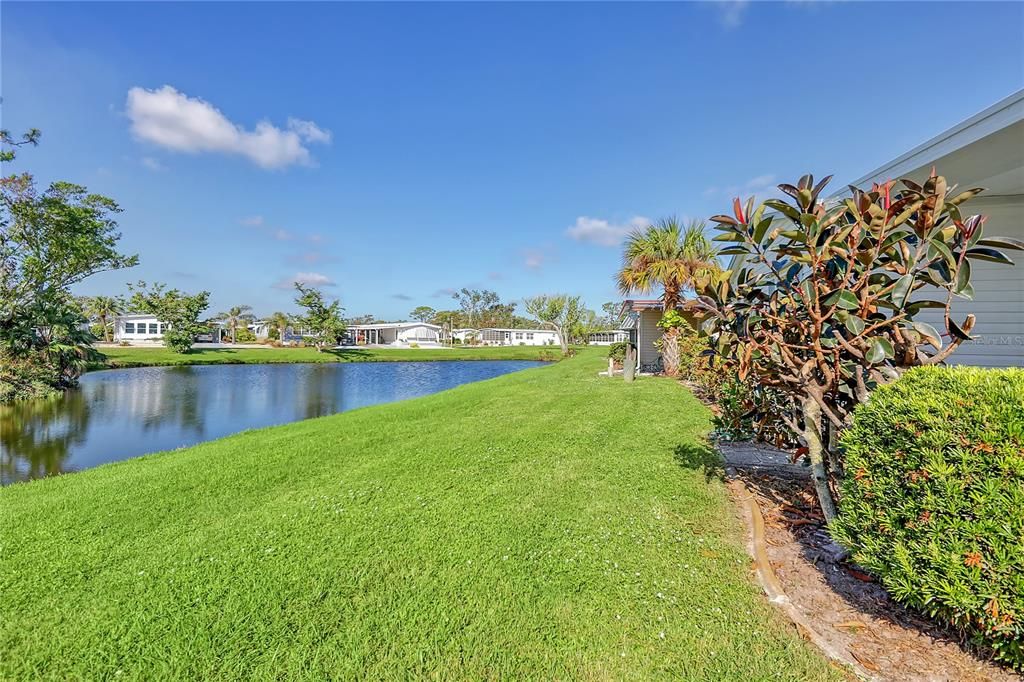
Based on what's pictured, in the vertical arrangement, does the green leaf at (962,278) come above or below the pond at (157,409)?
above

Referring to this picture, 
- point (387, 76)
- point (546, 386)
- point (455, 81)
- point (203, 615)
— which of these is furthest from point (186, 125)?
point (203, 615)

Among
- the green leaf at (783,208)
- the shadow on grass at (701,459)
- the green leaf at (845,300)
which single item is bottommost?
the shadow on grass at (701,459)

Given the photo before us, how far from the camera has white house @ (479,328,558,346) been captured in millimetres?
63844

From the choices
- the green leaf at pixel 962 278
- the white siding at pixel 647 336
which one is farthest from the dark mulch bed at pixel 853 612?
the white siding at pixel 647 336

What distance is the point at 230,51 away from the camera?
9.74m

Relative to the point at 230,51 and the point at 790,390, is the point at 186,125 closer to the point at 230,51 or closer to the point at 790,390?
→ the point at 230,51

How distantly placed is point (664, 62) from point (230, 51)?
1030cm

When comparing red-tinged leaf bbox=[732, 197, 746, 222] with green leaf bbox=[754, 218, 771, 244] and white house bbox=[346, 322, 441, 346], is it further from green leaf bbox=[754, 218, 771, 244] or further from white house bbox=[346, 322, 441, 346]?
white house bbox=[346, 322, 441, 346]

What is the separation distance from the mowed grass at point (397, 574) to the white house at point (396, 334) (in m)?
52.3

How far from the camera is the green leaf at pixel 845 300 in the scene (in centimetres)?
235

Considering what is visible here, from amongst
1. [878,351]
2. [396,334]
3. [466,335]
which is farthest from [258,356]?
[878,351]

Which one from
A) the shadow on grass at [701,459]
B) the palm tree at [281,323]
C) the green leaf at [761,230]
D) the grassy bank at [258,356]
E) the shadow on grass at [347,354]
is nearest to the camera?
the green leaf at [761,230]

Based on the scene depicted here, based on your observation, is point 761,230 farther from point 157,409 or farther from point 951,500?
point 157,409

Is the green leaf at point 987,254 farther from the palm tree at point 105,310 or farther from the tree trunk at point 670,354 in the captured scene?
the palm tree at point 105,310
